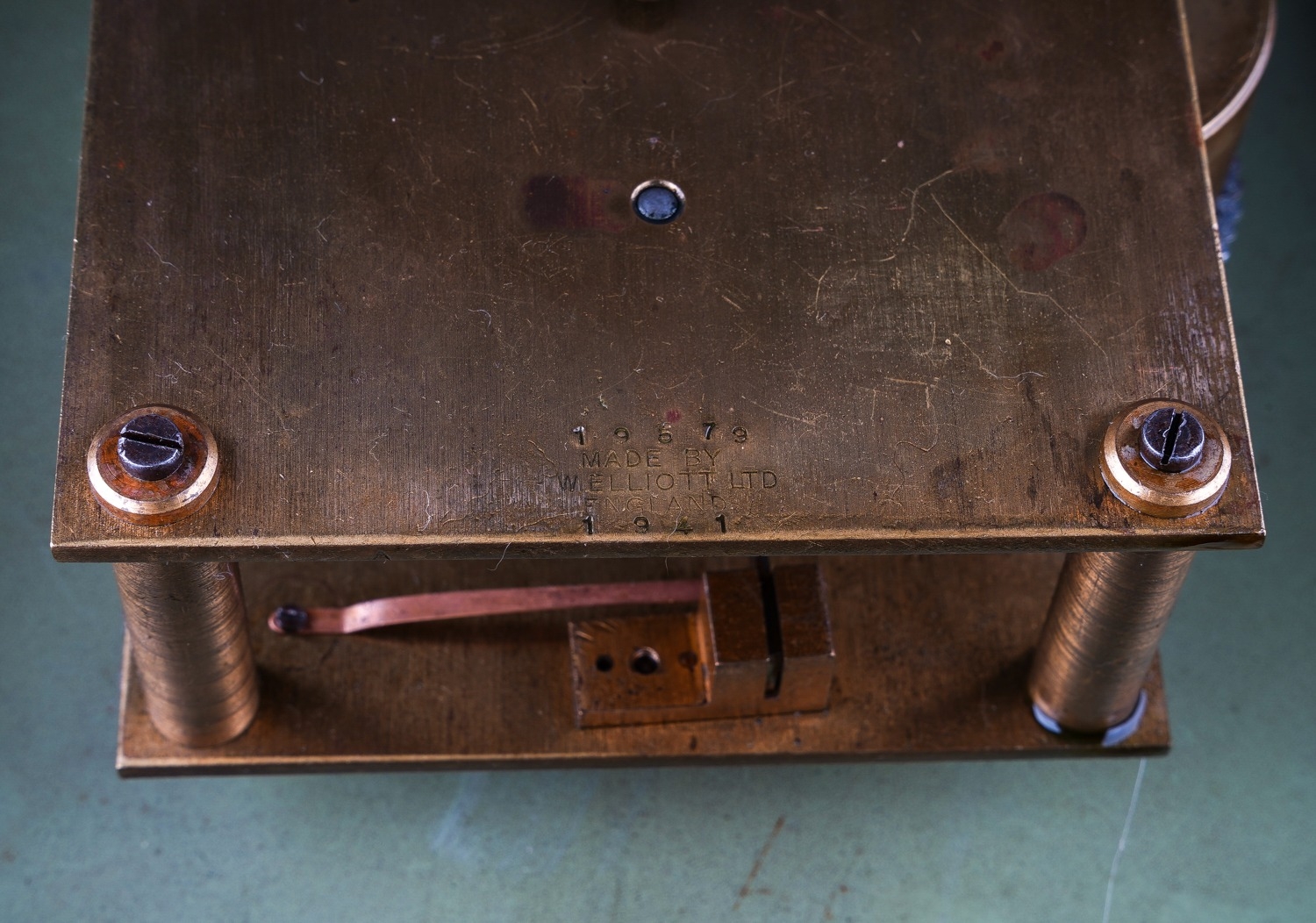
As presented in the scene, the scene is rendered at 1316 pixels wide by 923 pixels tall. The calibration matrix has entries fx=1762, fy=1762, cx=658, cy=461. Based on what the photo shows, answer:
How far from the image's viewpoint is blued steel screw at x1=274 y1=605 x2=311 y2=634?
80.4 inches

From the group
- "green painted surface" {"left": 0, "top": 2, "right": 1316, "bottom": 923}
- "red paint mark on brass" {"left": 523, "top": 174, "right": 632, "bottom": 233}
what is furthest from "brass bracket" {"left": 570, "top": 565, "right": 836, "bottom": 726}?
"red paint mark on brass" {"left": 523, "top": 174, "right": 632, "bottom": 233}

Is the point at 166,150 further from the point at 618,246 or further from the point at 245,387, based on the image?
the point at 618,246

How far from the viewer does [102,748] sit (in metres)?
2.18

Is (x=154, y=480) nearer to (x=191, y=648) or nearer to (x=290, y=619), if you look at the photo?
(x=191, y=648)

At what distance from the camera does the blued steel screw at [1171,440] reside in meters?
1.61

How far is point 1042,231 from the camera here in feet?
5.84

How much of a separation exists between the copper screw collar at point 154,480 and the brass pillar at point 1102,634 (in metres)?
0.88

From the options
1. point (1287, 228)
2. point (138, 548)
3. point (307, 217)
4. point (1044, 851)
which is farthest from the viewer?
point (1287, 228)

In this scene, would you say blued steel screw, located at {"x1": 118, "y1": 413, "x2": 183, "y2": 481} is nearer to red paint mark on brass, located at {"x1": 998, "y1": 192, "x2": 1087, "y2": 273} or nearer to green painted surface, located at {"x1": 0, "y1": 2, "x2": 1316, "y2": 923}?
green painted surface, located at {"x1": 0, "y1": 2, "x2": 1316, "y2": 923}

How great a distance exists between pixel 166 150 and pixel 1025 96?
89cm

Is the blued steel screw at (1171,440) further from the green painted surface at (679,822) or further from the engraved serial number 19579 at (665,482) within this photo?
the green painted surface at (679,822)

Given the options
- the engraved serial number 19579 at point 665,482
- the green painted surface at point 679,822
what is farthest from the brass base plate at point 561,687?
the engraved serial number 19579 at point 665,482

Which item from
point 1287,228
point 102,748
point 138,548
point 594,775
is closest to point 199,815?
point 102,748

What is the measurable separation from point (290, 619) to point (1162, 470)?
3.28 feet
